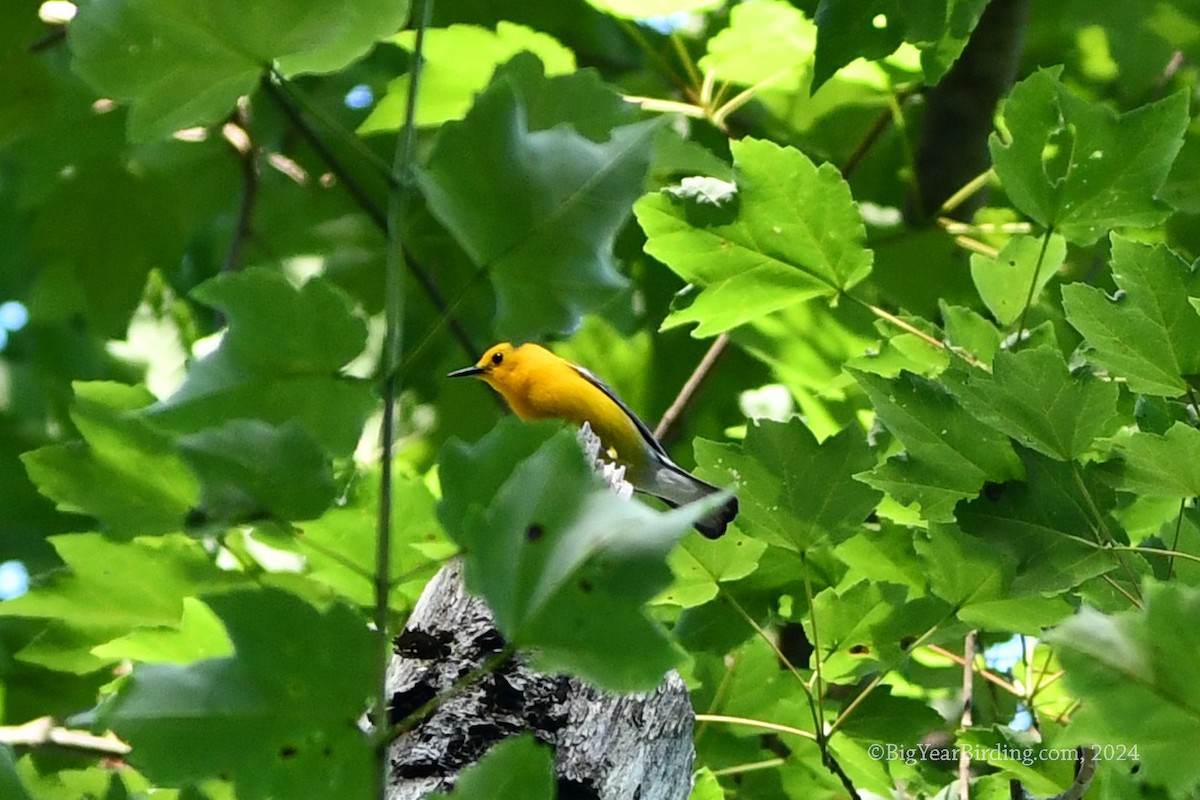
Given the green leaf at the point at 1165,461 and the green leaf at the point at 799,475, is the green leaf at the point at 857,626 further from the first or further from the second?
the green leaf at the point at 1165,461

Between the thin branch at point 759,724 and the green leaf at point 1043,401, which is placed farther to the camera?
the thin branch at point 759,724

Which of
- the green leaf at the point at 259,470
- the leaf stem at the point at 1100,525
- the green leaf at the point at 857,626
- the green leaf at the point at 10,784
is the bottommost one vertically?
the green leaf at the point at 857,626

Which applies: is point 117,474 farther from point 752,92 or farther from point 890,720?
point 752,92

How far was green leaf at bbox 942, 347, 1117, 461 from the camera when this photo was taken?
1261mm

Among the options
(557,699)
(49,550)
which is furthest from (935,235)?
(49,550)

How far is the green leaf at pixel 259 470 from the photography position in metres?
0.83

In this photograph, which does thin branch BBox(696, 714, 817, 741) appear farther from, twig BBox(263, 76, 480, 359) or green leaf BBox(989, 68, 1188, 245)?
twig BBox(263, 76, 480, 359)

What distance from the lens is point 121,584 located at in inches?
59.0

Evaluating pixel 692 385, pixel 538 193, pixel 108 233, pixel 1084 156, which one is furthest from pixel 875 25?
pixel 108 233

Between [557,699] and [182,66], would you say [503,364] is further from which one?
[182,66]

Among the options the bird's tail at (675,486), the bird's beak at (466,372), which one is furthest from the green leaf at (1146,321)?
the bird's beak at (466,372)

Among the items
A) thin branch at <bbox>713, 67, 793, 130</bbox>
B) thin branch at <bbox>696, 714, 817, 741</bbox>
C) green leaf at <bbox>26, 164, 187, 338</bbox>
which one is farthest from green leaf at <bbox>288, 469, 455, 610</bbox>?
green leaf at <bbox>26, 164, 187, 338</bbox>

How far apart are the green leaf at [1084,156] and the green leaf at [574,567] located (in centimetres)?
108

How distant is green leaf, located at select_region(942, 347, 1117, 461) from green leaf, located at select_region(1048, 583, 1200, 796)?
1.32 ft
